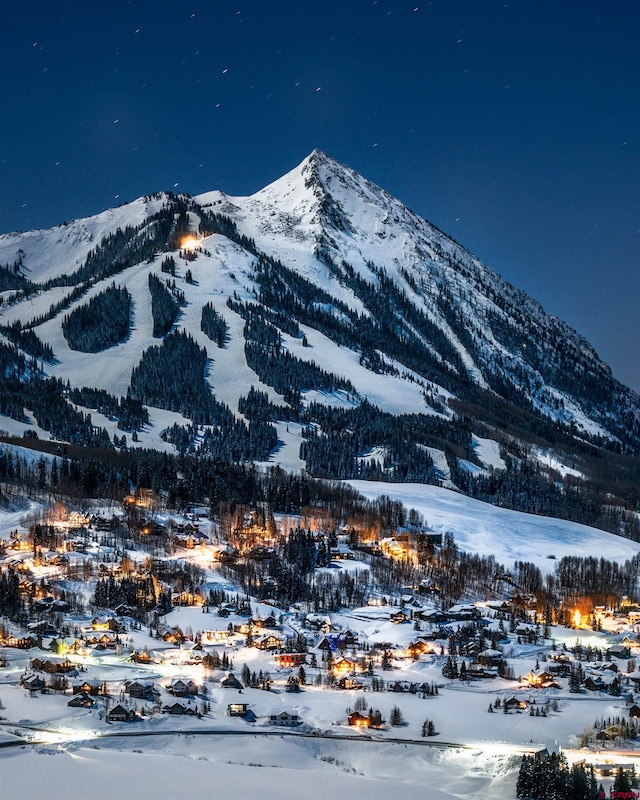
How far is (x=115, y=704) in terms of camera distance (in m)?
74.9

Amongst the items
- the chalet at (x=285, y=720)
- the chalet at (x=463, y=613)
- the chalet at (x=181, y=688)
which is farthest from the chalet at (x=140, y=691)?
the chalet at (x=463, y=613)

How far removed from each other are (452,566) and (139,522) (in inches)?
1847

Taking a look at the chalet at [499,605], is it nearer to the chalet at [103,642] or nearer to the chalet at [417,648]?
the chalet at [417,648]

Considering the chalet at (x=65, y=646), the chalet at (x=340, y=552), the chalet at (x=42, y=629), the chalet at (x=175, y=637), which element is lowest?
the chalet at (x=65, y=646)

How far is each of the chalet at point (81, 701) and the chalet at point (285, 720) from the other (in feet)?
47.2

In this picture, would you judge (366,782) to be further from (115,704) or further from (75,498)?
(75,498)

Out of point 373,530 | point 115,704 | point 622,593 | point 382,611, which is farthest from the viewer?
point 373,530

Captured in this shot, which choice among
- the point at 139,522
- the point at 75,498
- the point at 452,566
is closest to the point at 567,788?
the point at 452,566

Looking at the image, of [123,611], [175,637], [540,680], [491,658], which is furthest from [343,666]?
[123,611]

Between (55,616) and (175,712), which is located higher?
(55,616)

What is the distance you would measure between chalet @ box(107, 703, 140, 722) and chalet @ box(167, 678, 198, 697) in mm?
6996

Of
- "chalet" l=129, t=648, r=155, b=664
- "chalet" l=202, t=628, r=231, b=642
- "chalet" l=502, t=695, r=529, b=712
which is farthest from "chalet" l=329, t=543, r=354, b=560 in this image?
"chalet" l=502, t=695, r=529, b=712

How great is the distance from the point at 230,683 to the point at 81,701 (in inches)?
554

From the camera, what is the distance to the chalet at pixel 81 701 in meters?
75.2
